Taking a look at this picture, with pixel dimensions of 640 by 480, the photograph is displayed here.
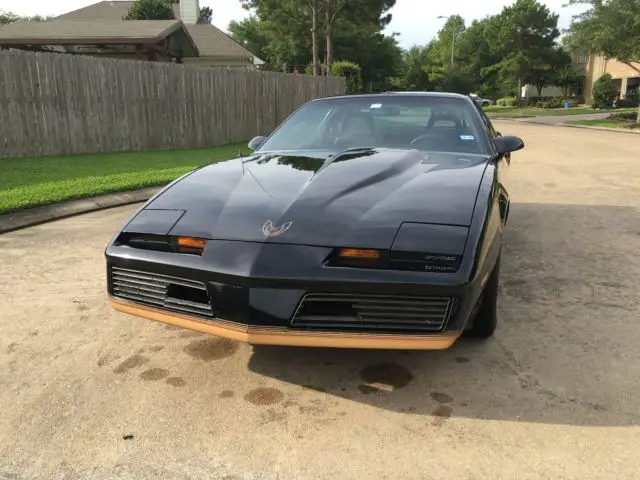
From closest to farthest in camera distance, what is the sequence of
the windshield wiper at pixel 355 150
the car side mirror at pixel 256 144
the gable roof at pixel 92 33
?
the windshield wiper at pixel 355 150 < the car side mirror at pixel 256 144 < the gable roof at pixel 92 33

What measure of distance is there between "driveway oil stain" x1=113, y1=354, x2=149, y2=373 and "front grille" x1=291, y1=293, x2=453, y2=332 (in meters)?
1.04

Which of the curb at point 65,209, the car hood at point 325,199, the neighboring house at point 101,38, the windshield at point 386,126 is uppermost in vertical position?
the neighboring house at point 101,38

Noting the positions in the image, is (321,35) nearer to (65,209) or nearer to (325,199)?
(65,209)

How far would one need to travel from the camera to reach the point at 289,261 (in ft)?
7.63

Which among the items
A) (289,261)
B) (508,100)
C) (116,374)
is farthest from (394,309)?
(508,100)

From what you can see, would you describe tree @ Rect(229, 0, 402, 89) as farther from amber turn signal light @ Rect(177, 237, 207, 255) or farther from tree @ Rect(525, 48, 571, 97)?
amber turn signal light @ Rect(177, 237, 207, 255)

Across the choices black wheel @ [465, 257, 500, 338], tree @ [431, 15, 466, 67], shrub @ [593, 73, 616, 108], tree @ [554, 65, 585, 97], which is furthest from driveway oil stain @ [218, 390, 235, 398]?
tree @ [431, 15, 466, 67]

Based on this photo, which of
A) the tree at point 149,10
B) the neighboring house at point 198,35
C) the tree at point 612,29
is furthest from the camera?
the tree at point 149,10

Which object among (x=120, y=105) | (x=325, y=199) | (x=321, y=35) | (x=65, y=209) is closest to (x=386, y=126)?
(x=325, y=199)

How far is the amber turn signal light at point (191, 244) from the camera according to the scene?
8.15 ft

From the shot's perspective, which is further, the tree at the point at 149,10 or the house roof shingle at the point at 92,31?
the tree at the point at 149,10

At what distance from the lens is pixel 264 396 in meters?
2.60

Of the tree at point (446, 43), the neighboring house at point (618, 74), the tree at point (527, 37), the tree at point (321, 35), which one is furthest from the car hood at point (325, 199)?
the tree at point (446, 43)

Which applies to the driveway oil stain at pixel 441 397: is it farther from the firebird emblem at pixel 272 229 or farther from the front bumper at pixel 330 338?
the firebird emblem at pixel 272 229
